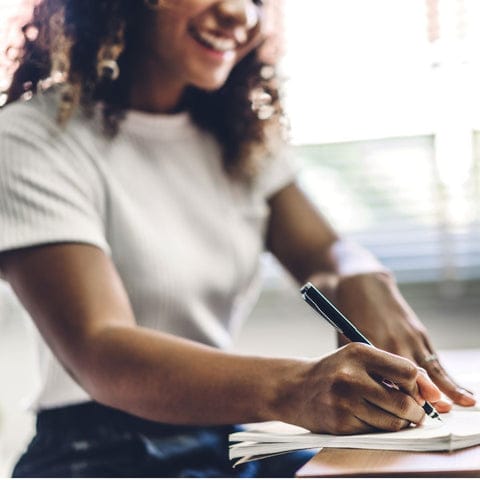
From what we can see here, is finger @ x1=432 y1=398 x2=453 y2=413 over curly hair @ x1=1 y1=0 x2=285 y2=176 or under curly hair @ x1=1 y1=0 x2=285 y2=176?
under

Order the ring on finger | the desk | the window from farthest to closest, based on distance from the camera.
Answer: the window → the ring on finger → the desk

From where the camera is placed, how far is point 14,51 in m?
1.41

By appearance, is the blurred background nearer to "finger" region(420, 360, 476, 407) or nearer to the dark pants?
the dark pants

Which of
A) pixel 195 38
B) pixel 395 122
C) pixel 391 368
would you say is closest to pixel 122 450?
pixel 391 368

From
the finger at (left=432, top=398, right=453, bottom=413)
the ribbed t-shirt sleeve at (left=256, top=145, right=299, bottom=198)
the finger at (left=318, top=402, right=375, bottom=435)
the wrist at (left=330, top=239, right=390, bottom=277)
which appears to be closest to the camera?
the finger at (left=318, top=402, right=375, bottom=435)

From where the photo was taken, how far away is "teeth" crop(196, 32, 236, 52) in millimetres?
1314

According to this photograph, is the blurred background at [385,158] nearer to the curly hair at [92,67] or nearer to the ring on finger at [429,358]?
the curly hair at [92,67]

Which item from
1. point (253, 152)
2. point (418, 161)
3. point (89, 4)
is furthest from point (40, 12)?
point (418, 161)

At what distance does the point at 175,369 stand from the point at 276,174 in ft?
2.14

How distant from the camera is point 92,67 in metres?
1.33

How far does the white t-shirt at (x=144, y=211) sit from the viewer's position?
1.18m

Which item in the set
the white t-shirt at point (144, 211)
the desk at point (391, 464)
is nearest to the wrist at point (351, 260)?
the white t-shirt at point (144, 211)

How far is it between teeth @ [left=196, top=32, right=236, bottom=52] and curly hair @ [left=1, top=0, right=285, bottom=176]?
0.35 ft

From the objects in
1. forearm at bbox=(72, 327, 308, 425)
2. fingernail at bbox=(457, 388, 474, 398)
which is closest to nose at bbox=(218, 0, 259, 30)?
forearm at bbox=(72, 327, 308, 425)
